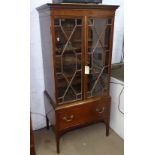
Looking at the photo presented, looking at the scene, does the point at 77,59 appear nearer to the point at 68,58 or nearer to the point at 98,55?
the point at 68,58

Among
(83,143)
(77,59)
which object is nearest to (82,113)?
(83,143)

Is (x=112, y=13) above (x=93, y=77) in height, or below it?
above

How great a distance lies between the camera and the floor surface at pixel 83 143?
1.83m

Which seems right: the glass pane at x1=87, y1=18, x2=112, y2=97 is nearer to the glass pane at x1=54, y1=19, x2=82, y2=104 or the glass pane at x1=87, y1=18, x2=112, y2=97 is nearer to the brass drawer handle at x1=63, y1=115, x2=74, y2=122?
the glass pane at x1=54, y1=19, x2=82, y2=104

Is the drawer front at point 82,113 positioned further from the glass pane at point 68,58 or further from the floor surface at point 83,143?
the floor surface at point 83,143

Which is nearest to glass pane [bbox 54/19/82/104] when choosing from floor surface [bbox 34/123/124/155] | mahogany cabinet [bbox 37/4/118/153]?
mahogany cabinet [bbox 37/4/118/153]

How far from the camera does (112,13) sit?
5.35 feet

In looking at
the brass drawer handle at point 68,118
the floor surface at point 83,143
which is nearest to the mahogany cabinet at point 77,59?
the brass drawer handle at point 68,118

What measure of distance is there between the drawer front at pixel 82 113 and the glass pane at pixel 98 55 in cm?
12

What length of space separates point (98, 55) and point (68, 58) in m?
0.33
